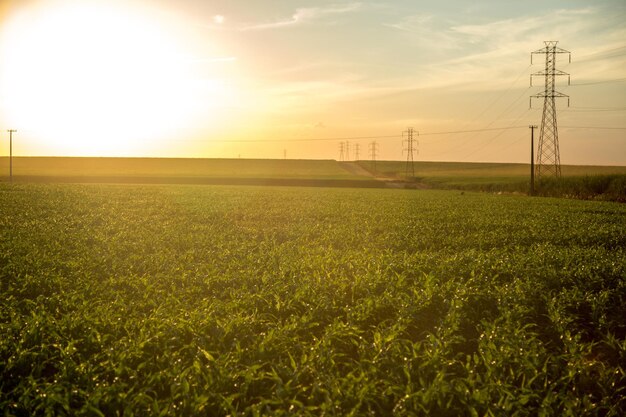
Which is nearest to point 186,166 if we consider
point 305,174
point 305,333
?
point 305,174

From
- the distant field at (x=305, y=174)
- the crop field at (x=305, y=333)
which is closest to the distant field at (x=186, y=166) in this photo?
the distant field at (x=305, y=174)

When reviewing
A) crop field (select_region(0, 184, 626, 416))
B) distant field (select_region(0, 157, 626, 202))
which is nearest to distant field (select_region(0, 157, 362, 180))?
distant field (select_region(0, 157, 626, 202))

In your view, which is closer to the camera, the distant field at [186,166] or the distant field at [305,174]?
the distant field at [305,174]

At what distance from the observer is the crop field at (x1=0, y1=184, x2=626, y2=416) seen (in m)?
5.75

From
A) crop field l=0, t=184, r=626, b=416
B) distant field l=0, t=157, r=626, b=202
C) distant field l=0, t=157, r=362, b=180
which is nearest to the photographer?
crop field l=0, t=184, r=626, b=416

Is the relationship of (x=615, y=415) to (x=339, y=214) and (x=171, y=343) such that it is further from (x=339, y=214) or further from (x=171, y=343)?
(x=339, y=214)

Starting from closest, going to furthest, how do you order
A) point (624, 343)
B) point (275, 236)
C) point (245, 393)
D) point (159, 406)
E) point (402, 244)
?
point (159, 406)
point (245, 393)
point (624, 343)
point (402, 244)
point (275, 236)

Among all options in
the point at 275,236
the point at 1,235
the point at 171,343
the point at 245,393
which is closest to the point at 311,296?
the point at 171,343

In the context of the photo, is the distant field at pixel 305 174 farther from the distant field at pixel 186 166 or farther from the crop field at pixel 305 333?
the crop field at pixel 305 333

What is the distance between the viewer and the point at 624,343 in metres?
7.70

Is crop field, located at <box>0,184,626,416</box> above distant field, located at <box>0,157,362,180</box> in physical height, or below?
below

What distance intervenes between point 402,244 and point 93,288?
430 inches

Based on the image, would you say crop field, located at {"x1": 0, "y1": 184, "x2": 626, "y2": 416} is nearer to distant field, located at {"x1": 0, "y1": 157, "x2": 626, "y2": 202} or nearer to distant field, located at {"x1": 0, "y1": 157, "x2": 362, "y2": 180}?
distant field, located at {"x1": 0, "y1": 157, "x2": 626, "y2": 202}

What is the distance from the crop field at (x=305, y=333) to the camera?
5.75 meters
